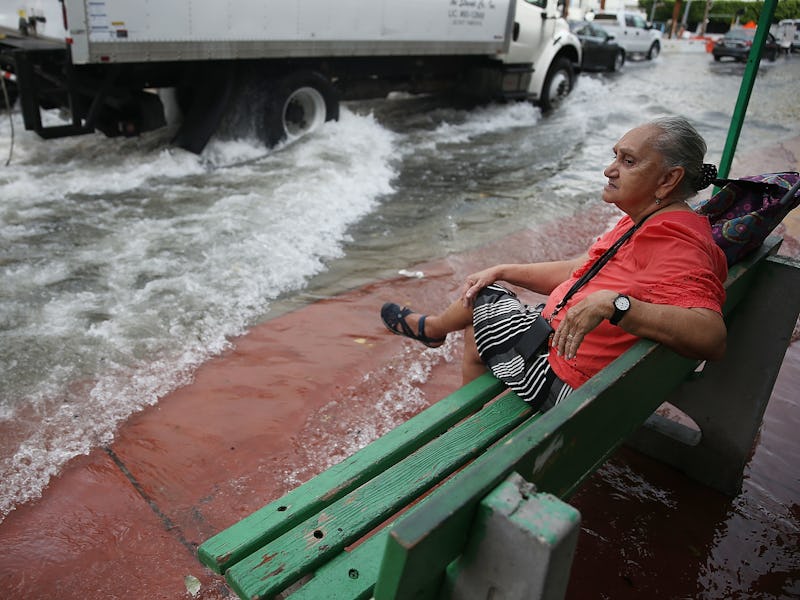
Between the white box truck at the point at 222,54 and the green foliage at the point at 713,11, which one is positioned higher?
the green foliage at the point at 713,11

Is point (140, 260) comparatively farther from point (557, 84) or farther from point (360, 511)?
point (557, 84)

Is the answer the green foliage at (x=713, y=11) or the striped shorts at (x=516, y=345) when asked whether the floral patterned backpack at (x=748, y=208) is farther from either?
the green foliage at (x=713, y=11)

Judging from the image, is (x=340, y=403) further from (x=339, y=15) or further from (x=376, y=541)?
(x=339, y=15)

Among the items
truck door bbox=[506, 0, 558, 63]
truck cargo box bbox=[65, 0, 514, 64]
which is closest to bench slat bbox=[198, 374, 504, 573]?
truck cargo box bbox=[65, 0, 514, 64]

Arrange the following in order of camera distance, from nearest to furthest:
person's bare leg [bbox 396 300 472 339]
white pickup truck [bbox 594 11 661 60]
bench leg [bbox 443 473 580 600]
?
bench leg [bbox 443 473 580 600] < person's bare leg [bbox 396 300 472 339] < white pickup truck [bbox 594 11 661 60]

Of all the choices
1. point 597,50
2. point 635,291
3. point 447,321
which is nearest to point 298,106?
point 447,321

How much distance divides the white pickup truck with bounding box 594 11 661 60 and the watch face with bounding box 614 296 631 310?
24.8 meters

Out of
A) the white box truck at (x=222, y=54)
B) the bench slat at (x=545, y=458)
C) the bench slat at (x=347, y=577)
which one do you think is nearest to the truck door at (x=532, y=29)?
the white box truck at (x=222, y=54)

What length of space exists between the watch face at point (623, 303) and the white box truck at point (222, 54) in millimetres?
6255

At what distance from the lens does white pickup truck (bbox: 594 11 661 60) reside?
24.3m

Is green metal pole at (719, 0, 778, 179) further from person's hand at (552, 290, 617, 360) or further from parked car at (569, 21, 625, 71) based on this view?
parked car at (569, 21, 625, 71)

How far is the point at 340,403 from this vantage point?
354 cm

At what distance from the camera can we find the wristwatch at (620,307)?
2.05m

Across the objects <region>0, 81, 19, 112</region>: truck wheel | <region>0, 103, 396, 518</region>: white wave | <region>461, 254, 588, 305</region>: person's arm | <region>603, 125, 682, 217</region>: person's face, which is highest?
<region>603, 125, 682, 217</region>: person's face
